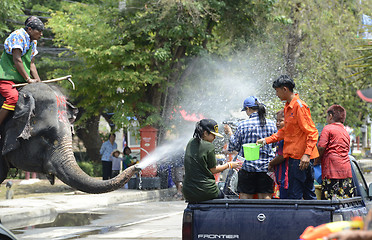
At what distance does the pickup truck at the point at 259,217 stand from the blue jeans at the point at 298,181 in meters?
0.81

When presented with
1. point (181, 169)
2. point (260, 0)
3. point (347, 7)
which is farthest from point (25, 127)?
point (347, 7)

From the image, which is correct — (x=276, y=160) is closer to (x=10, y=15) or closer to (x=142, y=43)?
(x=142, y=43)

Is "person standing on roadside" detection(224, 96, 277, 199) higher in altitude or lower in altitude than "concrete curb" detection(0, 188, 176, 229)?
higher

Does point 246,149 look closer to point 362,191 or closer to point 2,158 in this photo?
point 362,191

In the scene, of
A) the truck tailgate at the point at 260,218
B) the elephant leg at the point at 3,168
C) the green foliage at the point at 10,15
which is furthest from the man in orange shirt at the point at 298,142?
the green foliage at the point at 10,15

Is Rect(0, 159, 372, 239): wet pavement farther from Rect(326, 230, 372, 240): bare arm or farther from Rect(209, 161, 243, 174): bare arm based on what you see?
Rect(326, 230, 372, 240): bare arm

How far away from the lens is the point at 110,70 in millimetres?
19422

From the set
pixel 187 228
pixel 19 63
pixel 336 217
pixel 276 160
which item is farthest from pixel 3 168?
pixel 336 217

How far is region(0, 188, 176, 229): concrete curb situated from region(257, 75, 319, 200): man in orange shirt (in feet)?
23.2

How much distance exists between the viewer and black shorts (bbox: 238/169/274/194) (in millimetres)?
7262

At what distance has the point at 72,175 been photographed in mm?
6703

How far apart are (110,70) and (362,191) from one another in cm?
1272

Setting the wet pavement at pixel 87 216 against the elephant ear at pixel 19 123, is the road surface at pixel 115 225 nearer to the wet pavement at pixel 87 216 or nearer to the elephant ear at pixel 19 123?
the wet pavement at pixel 87 216

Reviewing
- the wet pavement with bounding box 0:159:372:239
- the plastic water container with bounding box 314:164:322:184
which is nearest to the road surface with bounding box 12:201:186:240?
the wet pavement with bounding box 0:159:372:239
